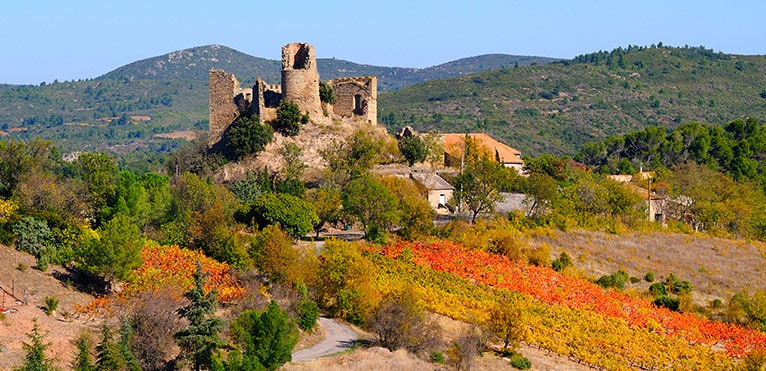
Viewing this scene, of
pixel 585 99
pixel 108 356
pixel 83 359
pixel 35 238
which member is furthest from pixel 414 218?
pixel 585 99

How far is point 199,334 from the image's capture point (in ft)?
88.2

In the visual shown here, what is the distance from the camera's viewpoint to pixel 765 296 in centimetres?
4372

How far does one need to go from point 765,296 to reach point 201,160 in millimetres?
30908

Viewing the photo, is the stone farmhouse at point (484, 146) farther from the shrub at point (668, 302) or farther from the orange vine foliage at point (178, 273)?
the orange vine foliage at point (178, 273)

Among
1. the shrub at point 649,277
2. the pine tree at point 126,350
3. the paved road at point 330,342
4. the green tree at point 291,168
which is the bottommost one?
the shrub at point 649,277

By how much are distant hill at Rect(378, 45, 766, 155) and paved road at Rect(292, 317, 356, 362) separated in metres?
87.3

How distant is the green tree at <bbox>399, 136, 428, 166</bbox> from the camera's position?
192 feet

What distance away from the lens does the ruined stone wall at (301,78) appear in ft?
180

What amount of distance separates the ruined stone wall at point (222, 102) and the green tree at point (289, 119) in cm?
232

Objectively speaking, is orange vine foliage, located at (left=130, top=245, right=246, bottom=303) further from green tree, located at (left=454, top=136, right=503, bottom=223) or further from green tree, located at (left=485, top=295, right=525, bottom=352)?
green tree, located at (left=454, top=136, right=503, bottom=223)

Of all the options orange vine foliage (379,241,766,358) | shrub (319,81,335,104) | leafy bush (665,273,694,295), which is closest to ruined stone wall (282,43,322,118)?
shrub (319,81,335,104)

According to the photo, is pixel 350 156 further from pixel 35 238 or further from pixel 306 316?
pixel 306 316

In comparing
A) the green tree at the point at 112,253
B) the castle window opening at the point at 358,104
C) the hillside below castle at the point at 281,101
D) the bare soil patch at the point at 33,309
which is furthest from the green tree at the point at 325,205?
the bare soil patch at the point at 33,309

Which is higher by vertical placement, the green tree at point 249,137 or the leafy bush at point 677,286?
the green tree at point 249,137
